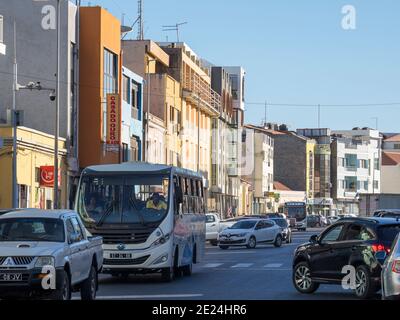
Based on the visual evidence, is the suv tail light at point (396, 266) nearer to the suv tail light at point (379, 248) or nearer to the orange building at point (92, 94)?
the suv tail light at point (379, 248)

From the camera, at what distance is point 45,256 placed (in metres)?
15.6

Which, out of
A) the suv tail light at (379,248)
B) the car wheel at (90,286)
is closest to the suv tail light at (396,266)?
the suv tail light at (379,248)

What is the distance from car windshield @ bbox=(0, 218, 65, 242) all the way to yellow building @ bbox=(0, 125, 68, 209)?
23.8 meters

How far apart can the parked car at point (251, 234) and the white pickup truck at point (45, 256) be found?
30711mm

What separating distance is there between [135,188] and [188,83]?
2209 inches

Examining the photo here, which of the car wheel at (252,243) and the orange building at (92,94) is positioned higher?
the orange building at (92,94)

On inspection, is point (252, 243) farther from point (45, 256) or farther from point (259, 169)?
point (259, 169)

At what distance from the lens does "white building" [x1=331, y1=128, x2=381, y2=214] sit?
152m

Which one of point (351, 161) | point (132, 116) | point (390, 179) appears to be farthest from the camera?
point (390, 179)

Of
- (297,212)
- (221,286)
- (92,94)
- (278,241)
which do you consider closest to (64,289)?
(221,286)

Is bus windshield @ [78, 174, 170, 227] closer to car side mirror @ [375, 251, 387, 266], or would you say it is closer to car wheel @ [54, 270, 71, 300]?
car side mirror @ [375, 251, 387, 266]

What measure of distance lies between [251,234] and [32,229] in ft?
109

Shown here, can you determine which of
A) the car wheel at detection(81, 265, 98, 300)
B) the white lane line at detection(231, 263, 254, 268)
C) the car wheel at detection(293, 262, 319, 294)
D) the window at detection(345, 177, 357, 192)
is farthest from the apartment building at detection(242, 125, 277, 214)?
the car wheel at detection(81, 265, 98, 300)

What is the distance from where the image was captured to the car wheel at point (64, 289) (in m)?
15.5
